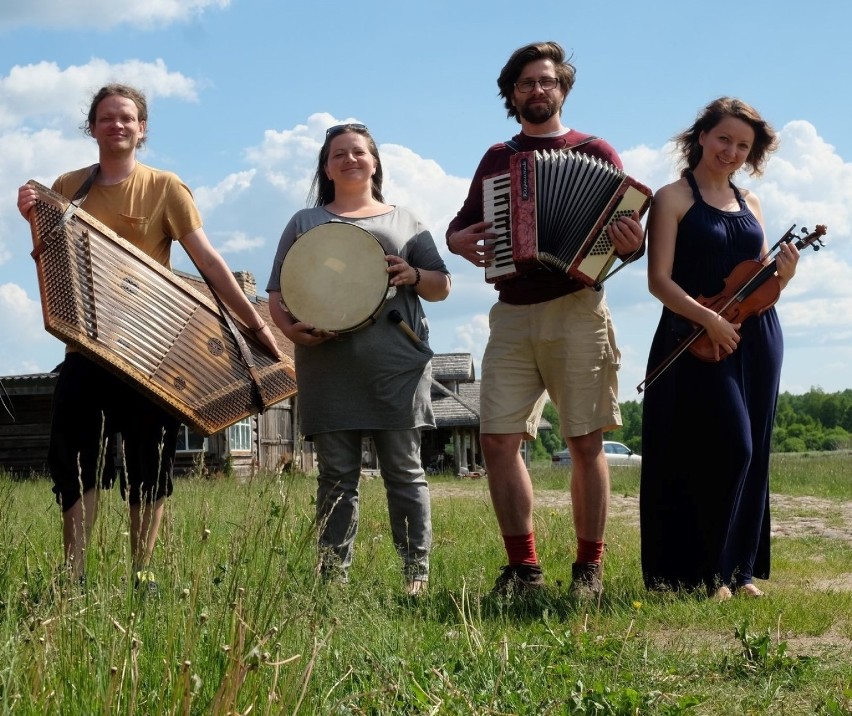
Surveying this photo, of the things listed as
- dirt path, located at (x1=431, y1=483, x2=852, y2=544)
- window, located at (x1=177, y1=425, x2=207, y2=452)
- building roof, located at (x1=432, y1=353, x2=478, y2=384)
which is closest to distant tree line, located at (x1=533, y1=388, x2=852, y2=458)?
building roof, located at (x1=432, y1=353, x2=478, y2=384)

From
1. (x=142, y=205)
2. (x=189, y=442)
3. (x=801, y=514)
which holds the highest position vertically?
(x=142, y=205)

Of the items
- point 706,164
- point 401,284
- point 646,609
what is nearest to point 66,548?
point 401,284

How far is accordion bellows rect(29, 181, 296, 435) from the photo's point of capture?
415 centimetres

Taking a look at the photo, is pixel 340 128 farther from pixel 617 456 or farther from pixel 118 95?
pixel 617 456

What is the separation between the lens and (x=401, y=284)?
185 inches

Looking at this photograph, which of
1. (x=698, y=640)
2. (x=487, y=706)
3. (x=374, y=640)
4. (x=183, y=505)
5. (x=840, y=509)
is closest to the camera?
(x=487, y=706)

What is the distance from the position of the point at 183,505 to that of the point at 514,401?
2.68 m

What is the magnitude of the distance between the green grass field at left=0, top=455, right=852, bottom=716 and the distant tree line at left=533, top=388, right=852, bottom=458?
10969 centimetres

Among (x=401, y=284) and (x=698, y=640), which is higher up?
(x=401, y=284)

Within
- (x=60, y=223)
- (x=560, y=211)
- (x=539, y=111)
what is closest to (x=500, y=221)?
(x=560, y=211)

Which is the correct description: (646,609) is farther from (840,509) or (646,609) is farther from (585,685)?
(840,509)

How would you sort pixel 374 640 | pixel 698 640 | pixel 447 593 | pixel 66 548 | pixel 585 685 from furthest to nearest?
→ pixel 447 593 → pixel 66 548 → pixel 698 640 → pixel 374 640 → pixel 585 685

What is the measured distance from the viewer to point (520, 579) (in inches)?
186

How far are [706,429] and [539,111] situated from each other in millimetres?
1569
